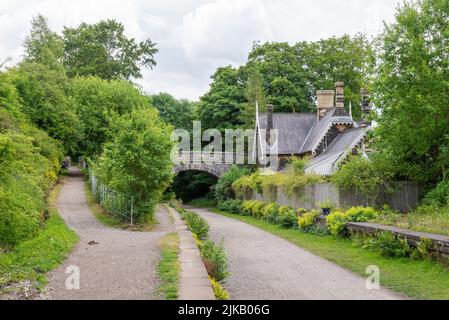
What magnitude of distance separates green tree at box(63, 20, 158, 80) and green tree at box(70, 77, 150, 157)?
9.92m

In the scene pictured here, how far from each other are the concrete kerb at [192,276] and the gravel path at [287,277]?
810 mm

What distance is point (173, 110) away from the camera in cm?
6825

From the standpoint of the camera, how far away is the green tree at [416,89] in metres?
18.9

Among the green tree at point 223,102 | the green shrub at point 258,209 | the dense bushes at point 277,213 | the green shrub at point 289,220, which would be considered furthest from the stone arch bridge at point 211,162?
the green shrub at point 289,220

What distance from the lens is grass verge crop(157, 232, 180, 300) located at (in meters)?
8.00

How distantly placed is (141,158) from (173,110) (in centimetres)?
4843

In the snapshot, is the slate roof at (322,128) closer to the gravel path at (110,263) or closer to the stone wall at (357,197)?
the stone wall at (357,197)

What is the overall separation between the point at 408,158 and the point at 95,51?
3920 cm

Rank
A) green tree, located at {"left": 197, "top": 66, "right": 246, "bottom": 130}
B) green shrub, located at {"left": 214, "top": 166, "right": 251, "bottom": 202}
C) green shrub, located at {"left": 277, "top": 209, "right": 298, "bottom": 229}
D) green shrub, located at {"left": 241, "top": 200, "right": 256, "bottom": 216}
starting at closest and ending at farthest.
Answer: green shrub, located at {"left": 277, "top": 209, "right": 298, "bottom": 229} → green shrub, located at {"left": 241, "top": 200, "right": 256, "bottom": 216} → green shrub, located at {"left": 214, "top": 166, "right": 251, "bottom": 202} → green tree, located at {"left": 197, "top": 66, "right": 246, "bottom": 130}

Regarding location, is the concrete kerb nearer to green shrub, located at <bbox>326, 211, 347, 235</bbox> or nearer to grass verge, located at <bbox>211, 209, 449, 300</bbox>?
grass verge, located at <bbox>211, 209, 449, 300</bbox>

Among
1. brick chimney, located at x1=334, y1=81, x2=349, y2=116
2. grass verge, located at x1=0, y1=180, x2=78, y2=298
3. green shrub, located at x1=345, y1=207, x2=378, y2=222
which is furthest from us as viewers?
brick chimney, located at x1=334, y1=81, x2=349, y2=116

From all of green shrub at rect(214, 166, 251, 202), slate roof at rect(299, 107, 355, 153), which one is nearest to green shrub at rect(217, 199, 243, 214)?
green shrub at rect(214, 166, 251, 202)

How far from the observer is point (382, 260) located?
13.3 metres
